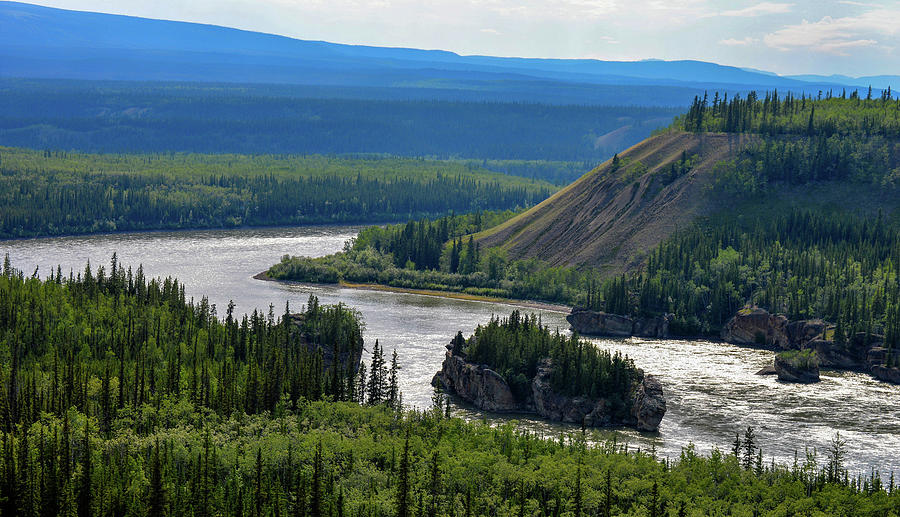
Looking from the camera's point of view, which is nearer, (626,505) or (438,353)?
(626,505)

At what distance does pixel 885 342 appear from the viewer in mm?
179500

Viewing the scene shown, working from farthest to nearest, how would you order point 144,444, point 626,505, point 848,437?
point 848,437 < point 144,444 < point 626,505

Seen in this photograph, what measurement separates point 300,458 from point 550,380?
154 feet

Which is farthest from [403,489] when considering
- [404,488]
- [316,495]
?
[316,495]

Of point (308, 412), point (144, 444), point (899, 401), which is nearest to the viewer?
point (144, 444)

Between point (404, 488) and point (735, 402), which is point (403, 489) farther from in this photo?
point (735, 402)

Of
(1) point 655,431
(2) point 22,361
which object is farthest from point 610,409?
(2) point 22,361

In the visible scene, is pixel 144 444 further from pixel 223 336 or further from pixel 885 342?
pixel 885 342

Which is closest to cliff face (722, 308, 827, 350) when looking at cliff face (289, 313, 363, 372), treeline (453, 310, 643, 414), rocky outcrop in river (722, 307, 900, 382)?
rocky outcrop in river (722, 307, 900, 382)

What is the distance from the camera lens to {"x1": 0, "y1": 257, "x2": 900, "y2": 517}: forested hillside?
10569 cm

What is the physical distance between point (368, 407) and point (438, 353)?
44.8m

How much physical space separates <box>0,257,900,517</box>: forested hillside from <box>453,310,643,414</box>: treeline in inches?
446

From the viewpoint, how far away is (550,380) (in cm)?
15162

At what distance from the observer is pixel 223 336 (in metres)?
164
